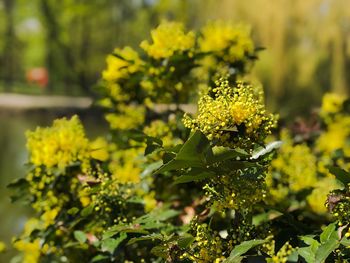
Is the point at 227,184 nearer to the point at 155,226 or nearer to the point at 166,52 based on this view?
the point at 155,226

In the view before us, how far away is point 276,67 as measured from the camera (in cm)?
1036

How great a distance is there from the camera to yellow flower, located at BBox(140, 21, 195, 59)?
2486 millimetres

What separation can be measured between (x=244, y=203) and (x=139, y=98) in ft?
4.61

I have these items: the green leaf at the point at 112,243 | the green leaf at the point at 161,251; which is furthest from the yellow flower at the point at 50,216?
the green leaf at the point at 161,251

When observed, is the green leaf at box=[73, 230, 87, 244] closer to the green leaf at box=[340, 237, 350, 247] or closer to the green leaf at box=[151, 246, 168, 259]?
the green leaf at box=[151, 246, 168, 259]

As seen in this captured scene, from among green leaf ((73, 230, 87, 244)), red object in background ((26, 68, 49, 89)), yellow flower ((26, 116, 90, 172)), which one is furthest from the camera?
red object in background ((26, 68, 49, 89))

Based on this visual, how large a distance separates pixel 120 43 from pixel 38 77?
6276 mm

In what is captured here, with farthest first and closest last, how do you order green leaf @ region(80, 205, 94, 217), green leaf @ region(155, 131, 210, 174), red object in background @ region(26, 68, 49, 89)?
red object in background @ region(26, 68, 49, 89) → green leaf @ region(80, 205, 94, 217) → green leaf @ region(155, 131, 210, 174)

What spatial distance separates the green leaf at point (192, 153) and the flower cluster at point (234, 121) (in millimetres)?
102

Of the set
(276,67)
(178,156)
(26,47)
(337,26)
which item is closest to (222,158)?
(178,156)

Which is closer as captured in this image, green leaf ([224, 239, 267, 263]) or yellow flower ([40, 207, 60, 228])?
green leaf ([224, 239, 267, 263])

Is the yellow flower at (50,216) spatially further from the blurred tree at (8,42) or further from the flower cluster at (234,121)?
the blurred tree at (8,42)

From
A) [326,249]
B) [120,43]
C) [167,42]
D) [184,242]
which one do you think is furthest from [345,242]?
[120,43]

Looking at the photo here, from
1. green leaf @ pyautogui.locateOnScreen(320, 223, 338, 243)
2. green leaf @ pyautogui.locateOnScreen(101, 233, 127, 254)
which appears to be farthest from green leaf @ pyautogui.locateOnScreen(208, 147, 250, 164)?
green leaf @ pyautogui.locateOnScreen(101, 233, 127, 254)
